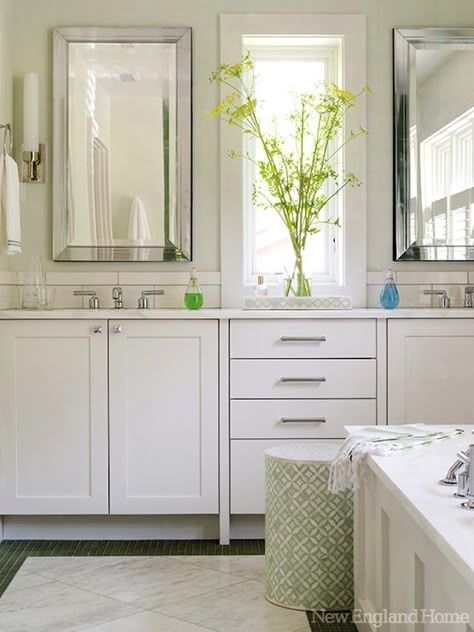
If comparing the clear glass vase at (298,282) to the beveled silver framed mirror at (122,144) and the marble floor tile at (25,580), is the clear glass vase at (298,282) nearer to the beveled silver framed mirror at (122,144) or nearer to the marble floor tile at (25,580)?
the beveled silver framed mirror at (122,144)

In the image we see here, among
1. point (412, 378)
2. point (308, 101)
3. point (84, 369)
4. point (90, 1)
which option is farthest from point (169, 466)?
point (90, 1)

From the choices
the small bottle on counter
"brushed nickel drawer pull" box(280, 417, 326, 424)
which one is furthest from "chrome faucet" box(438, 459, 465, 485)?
the small bottle on counter

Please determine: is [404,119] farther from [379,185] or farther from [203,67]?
[203,67]

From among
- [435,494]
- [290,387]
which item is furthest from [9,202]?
[435,494]

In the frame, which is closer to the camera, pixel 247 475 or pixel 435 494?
pixel 435 494

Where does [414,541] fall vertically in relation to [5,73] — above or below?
below

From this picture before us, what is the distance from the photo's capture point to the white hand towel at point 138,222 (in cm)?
375

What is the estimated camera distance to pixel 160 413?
3.36 metres

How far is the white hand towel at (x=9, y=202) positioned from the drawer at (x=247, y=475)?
1193mm

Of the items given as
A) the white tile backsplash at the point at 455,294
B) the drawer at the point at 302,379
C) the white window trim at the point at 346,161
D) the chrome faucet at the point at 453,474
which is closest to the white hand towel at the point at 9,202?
the white window trim at the point at 346,161

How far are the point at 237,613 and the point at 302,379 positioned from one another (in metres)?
1.01

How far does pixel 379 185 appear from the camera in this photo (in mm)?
3795

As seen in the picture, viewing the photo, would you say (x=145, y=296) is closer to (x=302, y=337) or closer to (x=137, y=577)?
(x=302, y=337)

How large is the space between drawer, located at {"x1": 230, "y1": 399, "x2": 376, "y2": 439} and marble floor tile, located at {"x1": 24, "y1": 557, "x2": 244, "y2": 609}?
56 cm
